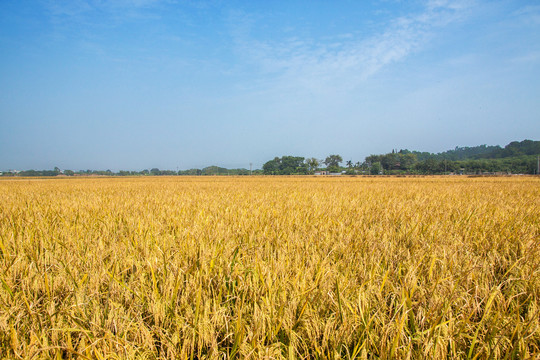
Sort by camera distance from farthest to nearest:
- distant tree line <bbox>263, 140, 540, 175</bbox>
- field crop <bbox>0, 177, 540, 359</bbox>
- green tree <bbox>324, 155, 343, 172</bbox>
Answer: green tree <bbox>324, 155, 343, 172</bbox>, distant tree line <bbox>263, 140, 540, 175</bbox>, field crop <bbox>0, 177, 540, 359</bbox>

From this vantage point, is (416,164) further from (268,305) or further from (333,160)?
(268,305)

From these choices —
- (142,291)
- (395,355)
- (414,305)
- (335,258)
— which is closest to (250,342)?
(395,355)

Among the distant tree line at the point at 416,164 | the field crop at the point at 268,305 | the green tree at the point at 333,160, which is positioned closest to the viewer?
the field crop at the point at 268,305

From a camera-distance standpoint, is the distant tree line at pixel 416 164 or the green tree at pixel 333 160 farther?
the green tree at pixel 333 160

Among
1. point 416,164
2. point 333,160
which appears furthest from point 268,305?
point 333,160

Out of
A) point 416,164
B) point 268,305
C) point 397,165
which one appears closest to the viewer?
point 268,305

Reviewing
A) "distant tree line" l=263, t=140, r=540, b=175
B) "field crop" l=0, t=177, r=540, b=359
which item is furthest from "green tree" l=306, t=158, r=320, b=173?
"field crop" l=0, t=177, r=540, b=359

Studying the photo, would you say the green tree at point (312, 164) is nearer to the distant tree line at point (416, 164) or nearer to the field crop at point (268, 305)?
the distant tree line at point (416, 164)

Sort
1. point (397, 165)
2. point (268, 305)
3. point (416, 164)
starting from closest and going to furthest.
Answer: point (268, 305) → point (416, 164) → point (397, 165)

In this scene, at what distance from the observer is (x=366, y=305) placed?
3.20 ft

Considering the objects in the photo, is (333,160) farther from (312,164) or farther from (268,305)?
(268,305)

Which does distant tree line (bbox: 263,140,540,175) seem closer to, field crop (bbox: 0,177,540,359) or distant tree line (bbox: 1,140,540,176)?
distant tree line (bbox: 1,140,540,176)

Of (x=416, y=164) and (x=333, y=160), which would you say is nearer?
(x=416, y=164)

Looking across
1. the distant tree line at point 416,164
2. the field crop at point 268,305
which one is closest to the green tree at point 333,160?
the distant tree line at point 416,164
